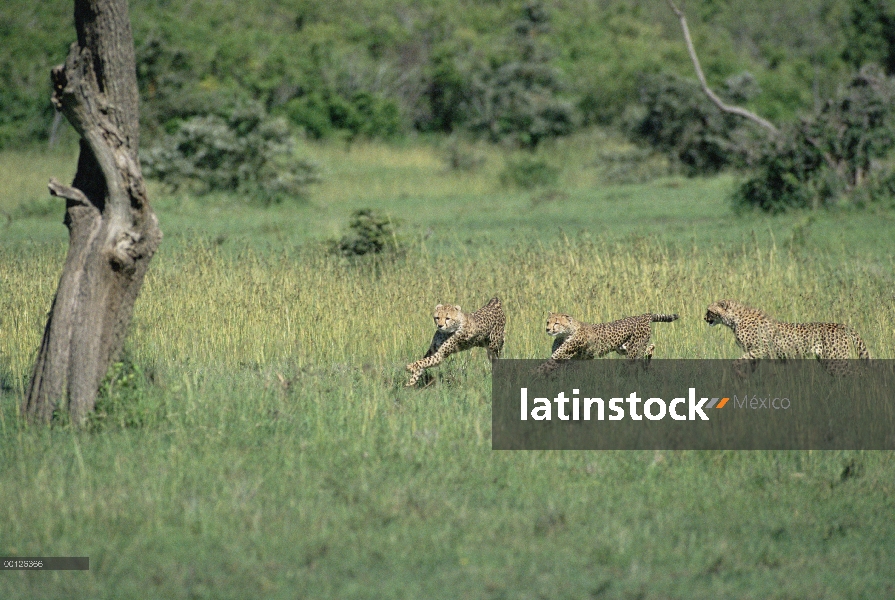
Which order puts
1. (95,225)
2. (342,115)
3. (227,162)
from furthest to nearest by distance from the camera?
(342,115) → (227,162) → (95,225)

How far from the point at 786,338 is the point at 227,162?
14.2 metres

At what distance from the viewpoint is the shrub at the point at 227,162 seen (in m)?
20.4

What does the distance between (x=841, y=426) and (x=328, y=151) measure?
70.8 ft

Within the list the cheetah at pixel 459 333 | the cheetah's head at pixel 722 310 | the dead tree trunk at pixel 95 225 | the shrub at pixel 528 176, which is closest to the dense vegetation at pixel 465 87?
the shrub at pixel 528 176

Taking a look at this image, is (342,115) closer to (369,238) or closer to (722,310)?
(369,238)

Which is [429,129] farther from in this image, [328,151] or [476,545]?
[476,545]

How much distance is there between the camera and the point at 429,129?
33.6 metres

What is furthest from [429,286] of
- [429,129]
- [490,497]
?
[429,129]

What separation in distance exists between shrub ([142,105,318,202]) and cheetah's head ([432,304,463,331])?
12990mm

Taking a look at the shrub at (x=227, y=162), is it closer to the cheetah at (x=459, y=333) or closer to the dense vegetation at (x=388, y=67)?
the dense vegetation at (x=388, y=67)

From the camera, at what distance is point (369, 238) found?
12.5 m

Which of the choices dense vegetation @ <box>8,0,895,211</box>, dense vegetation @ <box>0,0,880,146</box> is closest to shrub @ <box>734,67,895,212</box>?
dense vegetation @ <box>8,0,895,211</box>
